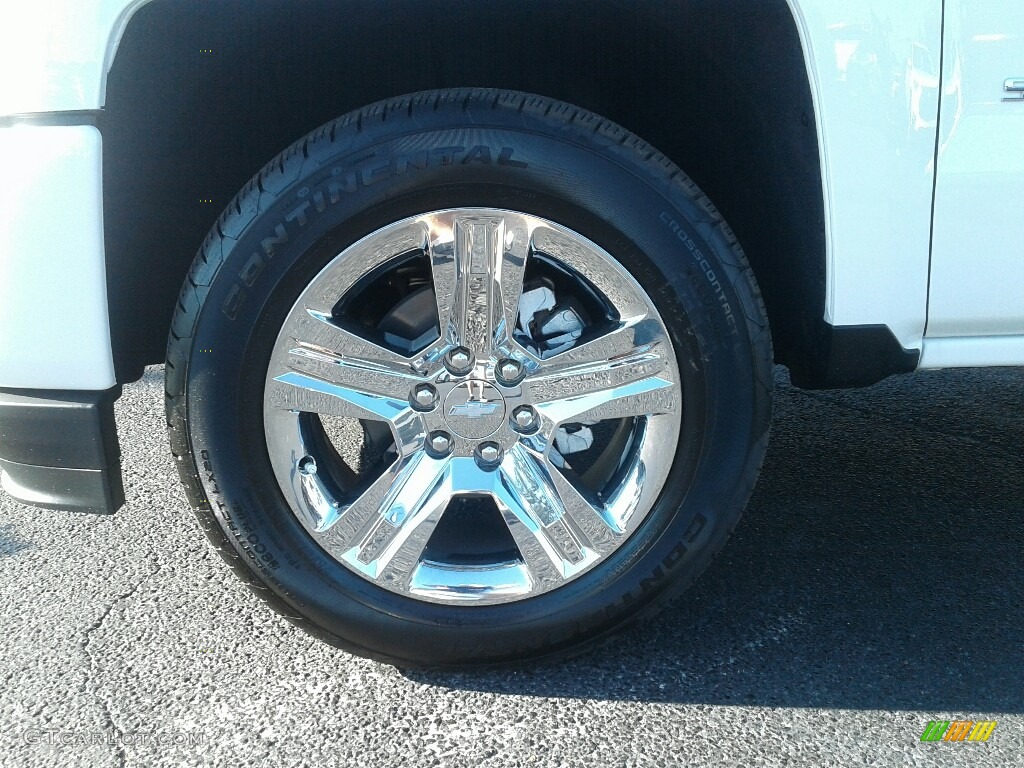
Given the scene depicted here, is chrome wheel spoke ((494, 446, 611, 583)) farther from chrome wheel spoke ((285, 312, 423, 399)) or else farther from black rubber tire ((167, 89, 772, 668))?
chrome wheel spoke ((285, 312, 423, 399))

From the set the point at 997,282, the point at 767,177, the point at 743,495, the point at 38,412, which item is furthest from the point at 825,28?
the point at 38,412

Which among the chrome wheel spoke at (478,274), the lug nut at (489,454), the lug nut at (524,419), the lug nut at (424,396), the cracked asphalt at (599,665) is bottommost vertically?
the cracked asphalt at (599,665)

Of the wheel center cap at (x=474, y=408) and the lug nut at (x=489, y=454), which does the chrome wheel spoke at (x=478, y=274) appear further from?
the lug nut at (x=489, y=454)

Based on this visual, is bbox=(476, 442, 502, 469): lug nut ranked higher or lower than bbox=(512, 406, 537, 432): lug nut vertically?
lower

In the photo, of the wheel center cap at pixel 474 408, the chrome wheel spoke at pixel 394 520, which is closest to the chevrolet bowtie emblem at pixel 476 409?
the wheel center cap at pixel 474 408

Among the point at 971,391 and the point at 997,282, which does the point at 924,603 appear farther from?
the point at 971,391

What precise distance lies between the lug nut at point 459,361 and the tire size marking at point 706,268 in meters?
0.41

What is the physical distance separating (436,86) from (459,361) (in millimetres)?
607

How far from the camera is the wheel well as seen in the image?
59.0 inches

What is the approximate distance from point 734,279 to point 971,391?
197cm

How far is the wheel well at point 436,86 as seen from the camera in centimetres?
150

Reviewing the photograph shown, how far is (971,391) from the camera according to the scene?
303 cm

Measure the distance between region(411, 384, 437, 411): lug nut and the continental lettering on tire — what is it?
1.12 feet

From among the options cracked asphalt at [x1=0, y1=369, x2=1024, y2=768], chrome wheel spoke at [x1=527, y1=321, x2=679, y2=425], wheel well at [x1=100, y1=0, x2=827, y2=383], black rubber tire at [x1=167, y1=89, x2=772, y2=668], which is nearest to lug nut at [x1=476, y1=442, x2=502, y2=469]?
chrome wheel spoke at [x1=527, y1=321, x2=679, y2=425]
